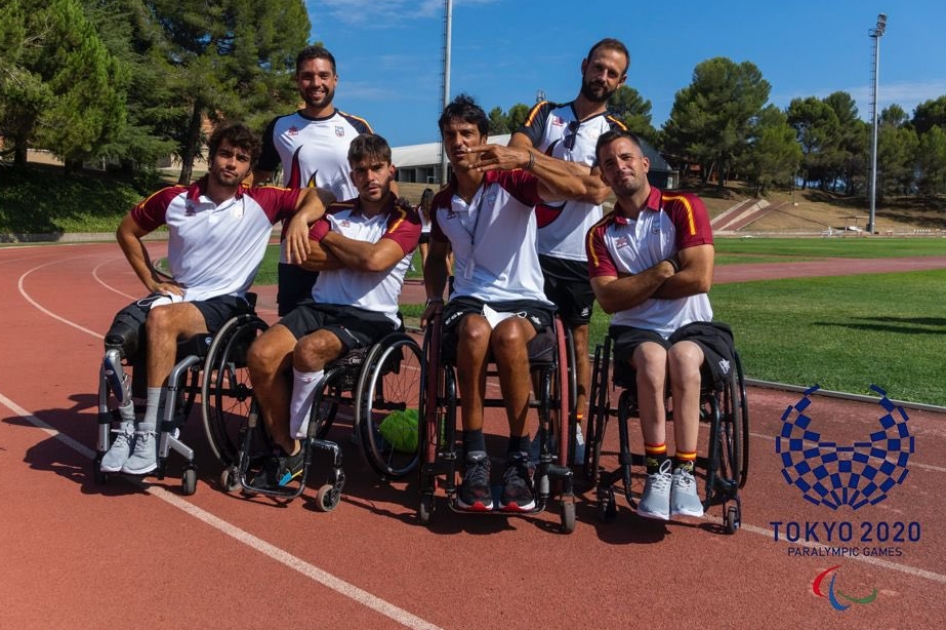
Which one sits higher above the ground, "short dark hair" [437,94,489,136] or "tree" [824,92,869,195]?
"tree" [824,92,869,195]

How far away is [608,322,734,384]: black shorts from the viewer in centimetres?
337

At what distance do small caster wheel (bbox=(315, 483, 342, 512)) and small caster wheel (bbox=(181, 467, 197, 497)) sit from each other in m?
0.64

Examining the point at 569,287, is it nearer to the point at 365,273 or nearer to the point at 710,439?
the point at 365,273

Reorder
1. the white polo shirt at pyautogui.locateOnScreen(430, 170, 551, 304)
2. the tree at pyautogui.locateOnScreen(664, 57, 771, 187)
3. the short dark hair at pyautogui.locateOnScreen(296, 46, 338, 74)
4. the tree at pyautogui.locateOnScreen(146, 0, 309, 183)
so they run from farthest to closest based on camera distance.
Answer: the tree at pyautogui.locateOnScreen(664, 57, 771, 187) < the tree at pyautogui.locateOnScreen(146, 0, 309, 183) < the short dark hair at pyautogui.locateOnScreen(296, 46, 338, 74) < the white polo shirt at pyautogui.locateOnScreen(430, 170, 551, 304)

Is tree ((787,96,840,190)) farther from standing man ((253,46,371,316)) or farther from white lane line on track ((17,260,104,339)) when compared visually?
standing man ((253,46,371,316))

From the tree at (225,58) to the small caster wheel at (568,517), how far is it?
3739cm

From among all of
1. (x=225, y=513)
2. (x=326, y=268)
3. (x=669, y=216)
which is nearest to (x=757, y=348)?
(x=669, y=216)

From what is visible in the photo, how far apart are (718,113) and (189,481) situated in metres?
71.7

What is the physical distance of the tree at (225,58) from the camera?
3872 centimetres

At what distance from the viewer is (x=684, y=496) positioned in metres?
3.28

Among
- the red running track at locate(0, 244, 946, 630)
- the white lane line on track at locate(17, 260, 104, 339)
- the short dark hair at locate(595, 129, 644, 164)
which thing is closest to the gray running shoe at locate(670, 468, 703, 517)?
the red running track at locate(0, 244, 946, 630)

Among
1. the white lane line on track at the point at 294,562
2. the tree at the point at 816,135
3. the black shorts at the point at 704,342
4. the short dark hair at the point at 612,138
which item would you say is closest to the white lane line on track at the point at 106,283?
the white lane line on track at the point at 294,562

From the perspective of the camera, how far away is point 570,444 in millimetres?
3588

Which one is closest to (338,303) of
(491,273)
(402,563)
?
(491,273)
